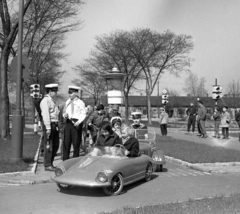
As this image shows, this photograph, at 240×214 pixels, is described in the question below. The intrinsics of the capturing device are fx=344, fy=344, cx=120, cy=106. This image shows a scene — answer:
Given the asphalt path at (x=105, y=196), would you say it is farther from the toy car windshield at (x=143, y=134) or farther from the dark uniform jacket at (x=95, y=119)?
the dark uniform jacket at (x=95, y=119)

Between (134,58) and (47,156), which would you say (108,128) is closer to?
(47,156)

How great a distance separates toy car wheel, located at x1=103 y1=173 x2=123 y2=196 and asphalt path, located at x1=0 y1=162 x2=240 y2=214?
10 cm

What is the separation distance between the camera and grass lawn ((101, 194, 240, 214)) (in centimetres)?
484

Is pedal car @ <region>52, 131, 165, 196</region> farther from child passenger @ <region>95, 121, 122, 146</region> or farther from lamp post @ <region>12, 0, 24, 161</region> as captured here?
lamp post @ <region>12, 0, 24, 161</region>

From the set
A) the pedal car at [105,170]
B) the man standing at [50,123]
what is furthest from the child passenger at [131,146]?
the man standing at [50,123]

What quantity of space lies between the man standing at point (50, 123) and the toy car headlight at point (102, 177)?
256 cm

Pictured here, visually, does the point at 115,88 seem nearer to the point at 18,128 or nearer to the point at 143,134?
the point at 143,134

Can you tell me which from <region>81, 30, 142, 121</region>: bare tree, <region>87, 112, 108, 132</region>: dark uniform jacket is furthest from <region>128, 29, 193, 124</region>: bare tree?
<region>87, 112, 108, 132</region>: dark uniform jacket

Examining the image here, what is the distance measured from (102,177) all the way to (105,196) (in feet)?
1.27

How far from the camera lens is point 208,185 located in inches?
279

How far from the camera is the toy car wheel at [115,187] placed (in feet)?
20.2

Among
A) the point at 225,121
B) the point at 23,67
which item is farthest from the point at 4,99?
the point at 225,121

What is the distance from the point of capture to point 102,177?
5.95m

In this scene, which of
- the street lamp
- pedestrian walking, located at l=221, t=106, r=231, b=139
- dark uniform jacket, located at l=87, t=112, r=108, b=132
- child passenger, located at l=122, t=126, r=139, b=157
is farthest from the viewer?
pedestrian walking, located at l=221, t=106, r=231, b=139
